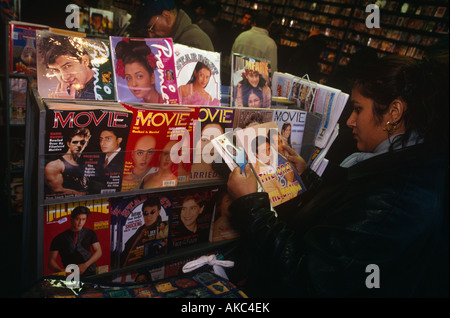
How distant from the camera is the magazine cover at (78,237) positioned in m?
1.16

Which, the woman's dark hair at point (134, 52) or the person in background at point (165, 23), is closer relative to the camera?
the woman's dark hair at point (134, 52)

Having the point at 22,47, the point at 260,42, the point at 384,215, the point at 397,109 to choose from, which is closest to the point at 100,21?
the point at 22,47

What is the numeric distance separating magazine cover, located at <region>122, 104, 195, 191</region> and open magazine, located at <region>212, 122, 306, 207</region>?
0.67 feet

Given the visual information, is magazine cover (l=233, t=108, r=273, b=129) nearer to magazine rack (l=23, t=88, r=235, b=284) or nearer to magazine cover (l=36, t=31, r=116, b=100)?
magazine rack (l=23, t=88, r=235, b=284)

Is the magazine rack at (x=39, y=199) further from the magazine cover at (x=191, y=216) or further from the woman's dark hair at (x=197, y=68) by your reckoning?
the woman's dark hair at (x=197, y=68)

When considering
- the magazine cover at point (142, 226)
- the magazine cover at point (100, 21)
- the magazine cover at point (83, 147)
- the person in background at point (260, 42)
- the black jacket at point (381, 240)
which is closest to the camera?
the black jacket at point (381, 240)

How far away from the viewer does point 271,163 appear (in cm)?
142

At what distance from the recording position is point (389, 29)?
645 cm

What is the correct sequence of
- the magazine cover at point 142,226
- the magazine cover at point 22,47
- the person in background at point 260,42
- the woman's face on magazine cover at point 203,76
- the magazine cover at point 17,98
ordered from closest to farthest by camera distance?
1. the magazine cover at point 142,226
2. the woman's face on magazine cover at point 203,76
3. the magazine cover at point 22,47
4. the magazine cover at point 17,98
5. the person in background at point 260,42

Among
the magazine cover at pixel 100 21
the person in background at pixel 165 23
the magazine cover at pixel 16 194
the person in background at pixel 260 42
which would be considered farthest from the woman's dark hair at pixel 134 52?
the magazine cover at pixel 100 21

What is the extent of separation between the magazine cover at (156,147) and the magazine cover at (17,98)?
1.80 m

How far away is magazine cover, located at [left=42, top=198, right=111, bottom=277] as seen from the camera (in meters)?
1.16

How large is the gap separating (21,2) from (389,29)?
280 inches
